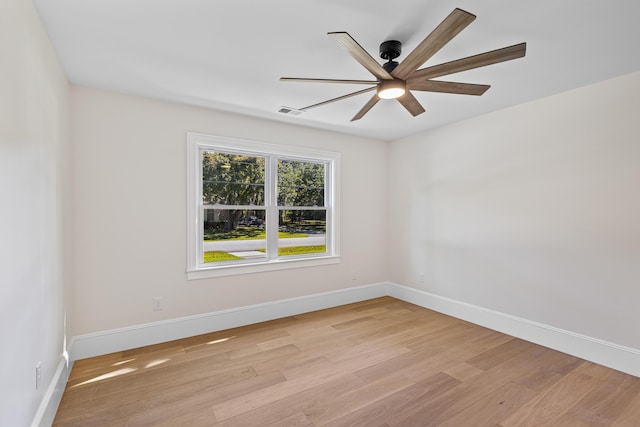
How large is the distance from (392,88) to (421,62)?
0.30m

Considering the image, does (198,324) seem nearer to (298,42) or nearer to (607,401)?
(298,42)

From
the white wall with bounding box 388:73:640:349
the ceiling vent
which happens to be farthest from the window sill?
the ceiling vent

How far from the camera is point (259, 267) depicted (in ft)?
12.5

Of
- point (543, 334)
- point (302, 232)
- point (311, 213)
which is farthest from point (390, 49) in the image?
point (543, 334)

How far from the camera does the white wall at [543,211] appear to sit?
2.66 meters

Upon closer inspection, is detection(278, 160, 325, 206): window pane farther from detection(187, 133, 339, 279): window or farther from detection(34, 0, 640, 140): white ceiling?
detection(34, 0, 640, 140): white ceiling

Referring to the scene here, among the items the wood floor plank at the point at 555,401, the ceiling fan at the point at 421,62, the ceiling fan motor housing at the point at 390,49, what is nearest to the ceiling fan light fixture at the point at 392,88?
the ceiling fan at the point at 421,62

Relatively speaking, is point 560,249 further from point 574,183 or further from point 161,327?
point 161,327

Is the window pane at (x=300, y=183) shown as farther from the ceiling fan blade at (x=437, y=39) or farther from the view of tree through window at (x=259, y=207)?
the ceiling fan blade at (x=437, y=39)

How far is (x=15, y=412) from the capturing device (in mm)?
1427

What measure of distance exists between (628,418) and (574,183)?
1932 millimetres

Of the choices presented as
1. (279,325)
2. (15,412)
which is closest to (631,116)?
(279,325)

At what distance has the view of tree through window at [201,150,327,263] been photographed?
143 inches

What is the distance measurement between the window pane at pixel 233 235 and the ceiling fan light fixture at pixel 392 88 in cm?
235
